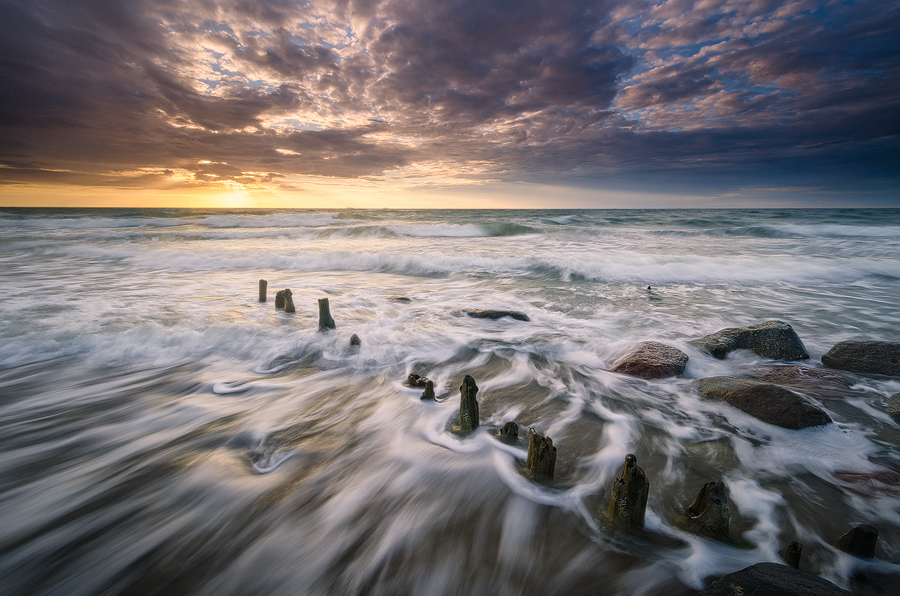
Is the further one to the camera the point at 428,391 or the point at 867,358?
the point at 867,358

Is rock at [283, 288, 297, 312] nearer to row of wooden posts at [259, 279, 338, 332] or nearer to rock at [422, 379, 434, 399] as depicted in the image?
row of wooden posts at [259, 279, 338, 332]

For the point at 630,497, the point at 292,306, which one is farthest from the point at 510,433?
the point at 292,306

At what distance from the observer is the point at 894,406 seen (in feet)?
11.5

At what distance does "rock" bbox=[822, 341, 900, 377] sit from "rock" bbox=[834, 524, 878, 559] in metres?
3.47

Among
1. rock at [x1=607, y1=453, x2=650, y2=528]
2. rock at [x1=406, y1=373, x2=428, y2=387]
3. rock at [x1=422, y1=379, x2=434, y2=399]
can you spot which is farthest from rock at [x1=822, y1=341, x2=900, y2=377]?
rock at [x1=406, y1=373, x2=428, y2=387]

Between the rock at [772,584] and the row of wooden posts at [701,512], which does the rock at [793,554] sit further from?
the rock at [772,584]

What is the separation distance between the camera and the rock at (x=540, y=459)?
264 cm

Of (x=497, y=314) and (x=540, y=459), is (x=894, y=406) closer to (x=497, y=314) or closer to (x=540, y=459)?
(x=540, y=459)

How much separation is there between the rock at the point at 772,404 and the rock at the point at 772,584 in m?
2.16

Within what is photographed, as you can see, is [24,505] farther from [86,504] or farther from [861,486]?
[861,486]

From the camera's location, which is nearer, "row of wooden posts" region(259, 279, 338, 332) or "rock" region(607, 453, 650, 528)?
"rock" region(607, 453, 650, 528)

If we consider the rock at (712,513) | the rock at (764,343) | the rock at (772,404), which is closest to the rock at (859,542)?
the rock at (712,513)

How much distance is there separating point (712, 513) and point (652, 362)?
260cm

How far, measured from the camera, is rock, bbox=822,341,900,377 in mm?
4250
